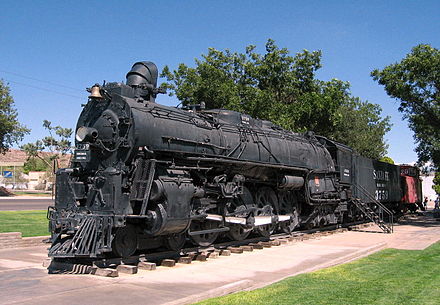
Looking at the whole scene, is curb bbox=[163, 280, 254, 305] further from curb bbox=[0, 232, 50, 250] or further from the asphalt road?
the asphalt road

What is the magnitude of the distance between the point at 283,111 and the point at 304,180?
1159cm

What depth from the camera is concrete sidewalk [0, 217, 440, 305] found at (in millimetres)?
7305

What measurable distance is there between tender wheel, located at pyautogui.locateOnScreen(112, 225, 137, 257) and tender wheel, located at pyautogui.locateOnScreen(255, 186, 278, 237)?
16.2 feet

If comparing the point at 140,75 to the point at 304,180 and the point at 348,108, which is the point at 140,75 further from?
the point at 348,108

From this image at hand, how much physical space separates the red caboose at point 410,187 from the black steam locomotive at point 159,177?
17.2 meters

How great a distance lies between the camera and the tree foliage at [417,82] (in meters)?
22.7

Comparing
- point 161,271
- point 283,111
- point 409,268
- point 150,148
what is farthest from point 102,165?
point 283,111

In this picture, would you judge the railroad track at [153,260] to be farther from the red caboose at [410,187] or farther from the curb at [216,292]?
the red caboose at [410,187]

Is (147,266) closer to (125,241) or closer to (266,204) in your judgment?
(125,241)

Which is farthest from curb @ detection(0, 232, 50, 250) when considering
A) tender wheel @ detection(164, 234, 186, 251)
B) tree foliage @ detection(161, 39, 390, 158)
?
tree foliage @ detection(161, 39, 390, 158)

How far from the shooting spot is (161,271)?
9734 millimetres

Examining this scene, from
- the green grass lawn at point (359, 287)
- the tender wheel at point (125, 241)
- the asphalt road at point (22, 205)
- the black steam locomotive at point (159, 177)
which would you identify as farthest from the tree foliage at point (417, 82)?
the asphalt road at point (22, 205)

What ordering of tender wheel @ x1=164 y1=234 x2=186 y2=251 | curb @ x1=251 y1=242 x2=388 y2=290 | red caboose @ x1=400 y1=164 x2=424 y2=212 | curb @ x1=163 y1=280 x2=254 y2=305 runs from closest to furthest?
curb @ x1=163 y1=280 x2=254 y2=305 < curb @ x1=251 y1=242 x2=388 y2=290 < tender wheel @ x1=164 y1=234 x2=186 y2=251 < red caboose @ x1=400 y1=164 x2=424 y2=212

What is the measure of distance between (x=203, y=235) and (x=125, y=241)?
272 cm
